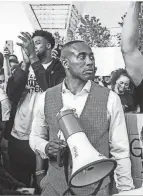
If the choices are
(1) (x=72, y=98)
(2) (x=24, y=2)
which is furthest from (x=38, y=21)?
(1) (x=72, y=98)

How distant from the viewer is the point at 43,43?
2.43m

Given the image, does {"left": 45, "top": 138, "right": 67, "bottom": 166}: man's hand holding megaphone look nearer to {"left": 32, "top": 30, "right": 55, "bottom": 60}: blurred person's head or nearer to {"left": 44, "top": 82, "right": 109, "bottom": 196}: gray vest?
{"left": 44, "top": 82, "right": 109, "bottom": 196}: gray vest

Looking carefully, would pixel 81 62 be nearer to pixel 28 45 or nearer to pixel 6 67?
pixel 28 45

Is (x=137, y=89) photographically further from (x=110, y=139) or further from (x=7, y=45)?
(x=7, y=45)

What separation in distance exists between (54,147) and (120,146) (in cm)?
34

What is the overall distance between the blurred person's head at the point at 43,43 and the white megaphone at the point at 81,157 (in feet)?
2.77

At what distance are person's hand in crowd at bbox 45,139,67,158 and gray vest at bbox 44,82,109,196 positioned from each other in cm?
8

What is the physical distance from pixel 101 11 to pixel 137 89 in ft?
1.90

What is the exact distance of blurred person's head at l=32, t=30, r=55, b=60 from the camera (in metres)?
2.36

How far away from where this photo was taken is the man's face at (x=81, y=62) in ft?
6.45

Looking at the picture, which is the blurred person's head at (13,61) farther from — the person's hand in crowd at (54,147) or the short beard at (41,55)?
the person's hand in crowd at (54,147)

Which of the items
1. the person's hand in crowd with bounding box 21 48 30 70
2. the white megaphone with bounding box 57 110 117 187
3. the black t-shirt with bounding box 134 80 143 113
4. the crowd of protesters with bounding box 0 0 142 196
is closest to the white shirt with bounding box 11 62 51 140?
the crowd of protesters with bounding box 0 0 142 196

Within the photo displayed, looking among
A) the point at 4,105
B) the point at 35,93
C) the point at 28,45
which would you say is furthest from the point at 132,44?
the point at 4,105

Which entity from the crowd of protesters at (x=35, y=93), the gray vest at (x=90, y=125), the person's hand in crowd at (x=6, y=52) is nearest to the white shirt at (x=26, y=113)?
the crowd of protesters at (x=35, y=93)
